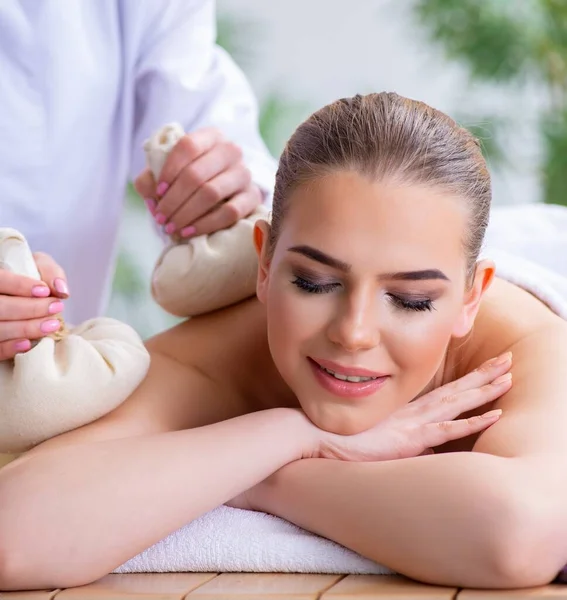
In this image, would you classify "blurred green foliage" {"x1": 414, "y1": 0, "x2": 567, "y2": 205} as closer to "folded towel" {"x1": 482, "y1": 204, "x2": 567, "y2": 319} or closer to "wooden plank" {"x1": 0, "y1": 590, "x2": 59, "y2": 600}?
"folded towel" {"x1": 482, "y1": 204, "x2": 567, "y2": 319}

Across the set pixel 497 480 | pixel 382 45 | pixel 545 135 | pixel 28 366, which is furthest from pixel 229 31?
pixel 497 480

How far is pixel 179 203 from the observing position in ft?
5.79

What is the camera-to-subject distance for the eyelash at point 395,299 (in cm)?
136

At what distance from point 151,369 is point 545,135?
3073 millimetres

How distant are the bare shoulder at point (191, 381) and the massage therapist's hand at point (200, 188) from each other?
7.0 inches

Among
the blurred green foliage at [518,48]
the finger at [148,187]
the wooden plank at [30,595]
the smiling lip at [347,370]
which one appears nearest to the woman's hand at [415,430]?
the smiling lip at [347,370]

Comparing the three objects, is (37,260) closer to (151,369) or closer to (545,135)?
(151,369)

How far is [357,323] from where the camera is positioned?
131 cm

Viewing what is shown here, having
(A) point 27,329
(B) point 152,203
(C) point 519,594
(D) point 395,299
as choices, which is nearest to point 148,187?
(B) point 152,203

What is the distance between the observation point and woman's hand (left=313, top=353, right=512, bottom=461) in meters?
1.42

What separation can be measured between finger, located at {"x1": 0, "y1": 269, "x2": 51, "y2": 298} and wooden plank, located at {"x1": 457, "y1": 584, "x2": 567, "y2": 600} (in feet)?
2.52

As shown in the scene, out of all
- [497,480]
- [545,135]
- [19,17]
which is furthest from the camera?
[545,135]

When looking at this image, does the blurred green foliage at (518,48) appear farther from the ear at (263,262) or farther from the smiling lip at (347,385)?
the smiling lip at (347,385)

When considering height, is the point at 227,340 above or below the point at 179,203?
below
